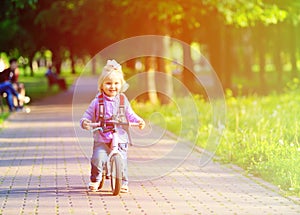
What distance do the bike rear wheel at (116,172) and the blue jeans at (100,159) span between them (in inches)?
6.3

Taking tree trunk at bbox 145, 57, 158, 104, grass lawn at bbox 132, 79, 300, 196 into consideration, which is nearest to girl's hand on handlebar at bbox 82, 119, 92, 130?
grass lawn at bbox 132, 79, 300, 196

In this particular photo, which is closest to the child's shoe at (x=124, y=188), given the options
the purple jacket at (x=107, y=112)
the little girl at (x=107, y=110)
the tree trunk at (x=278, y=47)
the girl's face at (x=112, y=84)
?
the little girl at (x=107, y=110)

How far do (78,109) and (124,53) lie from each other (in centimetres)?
924

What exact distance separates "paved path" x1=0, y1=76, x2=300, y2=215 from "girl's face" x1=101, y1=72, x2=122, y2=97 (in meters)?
1.15

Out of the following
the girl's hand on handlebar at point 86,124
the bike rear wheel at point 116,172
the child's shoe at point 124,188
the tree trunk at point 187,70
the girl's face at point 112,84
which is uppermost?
the girl's face at point 112,84

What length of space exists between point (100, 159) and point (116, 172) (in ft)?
1.06

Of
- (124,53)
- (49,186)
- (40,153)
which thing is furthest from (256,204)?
(124,53)

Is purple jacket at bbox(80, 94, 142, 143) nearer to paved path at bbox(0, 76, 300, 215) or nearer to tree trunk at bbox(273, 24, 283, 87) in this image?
paved path at bbox(0, 76, 300, 215)

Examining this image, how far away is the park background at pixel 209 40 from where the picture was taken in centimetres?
1381

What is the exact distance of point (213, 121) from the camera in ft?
64.7

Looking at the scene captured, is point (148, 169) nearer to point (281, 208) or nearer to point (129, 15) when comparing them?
point (281, 208)

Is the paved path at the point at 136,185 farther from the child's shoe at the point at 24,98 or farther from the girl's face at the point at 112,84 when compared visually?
the child's shoe at the point at 24,98

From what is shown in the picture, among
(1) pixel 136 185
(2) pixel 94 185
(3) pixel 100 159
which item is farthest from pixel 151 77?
(3) pixel 100 159

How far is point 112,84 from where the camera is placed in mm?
10492
